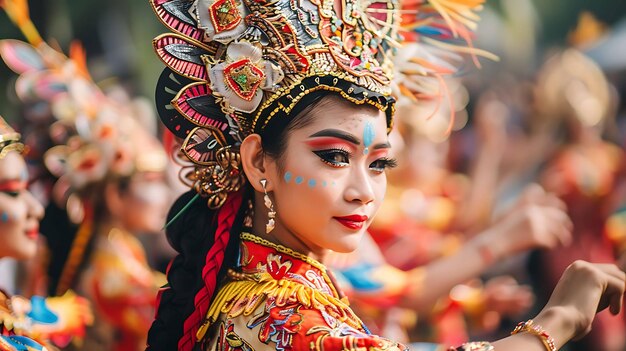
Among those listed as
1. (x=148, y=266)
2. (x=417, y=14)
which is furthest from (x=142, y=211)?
(x=417, y=14)

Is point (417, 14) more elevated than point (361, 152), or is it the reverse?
point (417, 14)

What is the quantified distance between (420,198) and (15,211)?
3.27 metres

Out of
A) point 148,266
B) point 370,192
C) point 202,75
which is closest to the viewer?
point 370,192

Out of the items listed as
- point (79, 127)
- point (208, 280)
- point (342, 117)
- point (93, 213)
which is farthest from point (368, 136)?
point (93, 213)

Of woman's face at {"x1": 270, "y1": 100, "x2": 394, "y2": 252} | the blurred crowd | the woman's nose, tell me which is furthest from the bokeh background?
the woman's nose

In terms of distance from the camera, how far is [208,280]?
2.36 meters

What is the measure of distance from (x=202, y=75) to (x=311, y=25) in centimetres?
32

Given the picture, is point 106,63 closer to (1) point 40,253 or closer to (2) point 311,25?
(1) point 40,253

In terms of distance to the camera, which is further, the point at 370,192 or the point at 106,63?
the point at 106,63

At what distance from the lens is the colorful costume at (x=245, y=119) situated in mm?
2158

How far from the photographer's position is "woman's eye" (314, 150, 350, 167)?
2.19 metres

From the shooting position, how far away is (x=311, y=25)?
2.28 m

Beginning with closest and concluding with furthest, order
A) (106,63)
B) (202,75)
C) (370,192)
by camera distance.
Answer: (370,192) → (202,75) → (106,63)

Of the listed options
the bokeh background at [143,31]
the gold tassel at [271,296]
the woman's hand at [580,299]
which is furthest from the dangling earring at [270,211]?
the bokeh background at [143,31]
